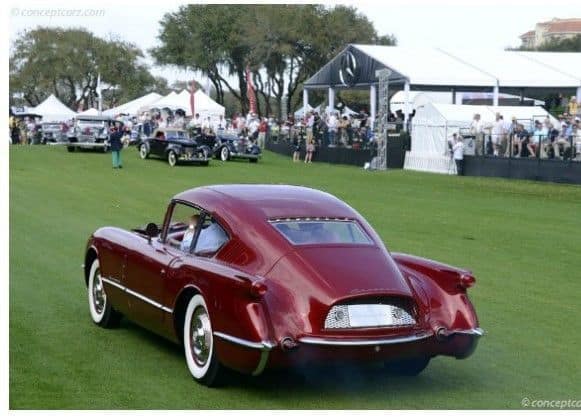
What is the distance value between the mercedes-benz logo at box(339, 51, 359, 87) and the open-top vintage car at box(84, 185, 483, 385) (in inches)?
1411

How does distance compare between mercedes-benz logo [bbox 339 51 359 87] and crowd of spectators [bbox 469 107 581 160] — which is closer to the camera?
crowd of spectators [bbox 469 107 581 160]

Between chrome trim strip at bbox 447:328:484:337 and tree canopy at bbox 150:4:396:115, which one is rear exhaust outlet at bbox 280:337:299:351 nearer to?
chrome trim strip at bbox 447:328:484:337

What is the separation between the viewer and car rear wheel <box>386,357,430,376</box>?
7.16 m

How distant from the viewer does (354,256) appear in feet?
22.6

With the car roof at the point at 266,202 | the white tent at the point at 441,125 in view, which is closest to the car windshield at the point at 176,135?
the white tent at the point at 441,125

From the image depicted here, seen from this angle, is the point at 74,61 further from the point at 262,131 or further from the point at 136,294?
the point at 136,294

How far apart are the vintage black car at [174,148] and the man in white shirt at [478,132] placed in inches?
367

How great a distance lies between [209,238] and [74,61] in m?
44.4

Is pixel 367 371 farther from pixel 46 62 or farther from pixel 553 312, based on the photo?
pixel 46 62

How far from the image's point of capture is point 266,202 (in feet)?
24.1

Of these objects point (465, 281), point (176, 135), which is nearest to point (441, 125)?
point (176, 135)

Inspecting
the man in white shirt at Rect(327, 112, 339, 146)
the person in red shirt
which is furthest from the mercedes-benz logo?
the person in red shirt
